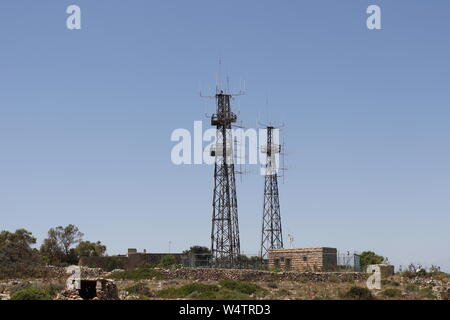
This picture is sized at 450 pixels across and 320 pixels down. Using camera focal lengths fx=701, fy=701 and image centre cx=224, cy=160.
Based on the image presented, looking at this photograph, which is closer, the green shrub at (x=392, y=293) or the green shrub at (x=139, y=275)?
the green shrub at (x=392, y=293)

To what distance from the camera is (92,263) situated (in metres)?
64.1

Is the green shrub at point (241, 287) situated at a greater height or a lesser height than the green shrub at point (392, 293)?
greater

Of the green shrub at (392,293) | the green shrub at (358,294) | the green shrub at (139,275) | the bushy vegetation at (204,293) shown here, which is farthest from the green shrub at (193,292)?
the green shrub at (139,275)

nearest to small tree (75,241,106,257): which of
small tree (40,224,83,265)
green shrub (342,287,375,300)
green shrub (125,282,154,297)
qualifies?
small tree (40,224,83,265)

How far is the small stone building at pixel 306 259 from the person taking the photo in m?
53.0

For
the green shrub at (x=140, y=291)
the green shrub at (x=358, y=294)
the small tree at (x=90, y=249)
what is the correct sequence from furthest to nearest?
the small tree at (x=90, y=249), the green shrub at (x=140, y=291), the green shrub at (x=358, y=294)

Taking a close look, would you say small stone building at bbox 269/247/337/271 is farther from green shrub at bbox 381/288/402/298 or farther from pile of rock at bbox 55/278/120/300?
pile of rock at bbox 55/278/120/300

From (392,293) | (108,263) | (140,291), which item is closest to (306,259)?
(108,263)

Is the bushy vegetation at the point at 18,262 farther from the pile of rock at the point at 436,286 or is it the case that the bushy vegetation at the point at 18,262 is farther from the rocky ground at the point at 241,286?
the pile of rock at the point at 436,286

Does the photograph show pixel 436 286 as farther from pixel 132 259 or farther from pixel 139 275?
pixel 132 259

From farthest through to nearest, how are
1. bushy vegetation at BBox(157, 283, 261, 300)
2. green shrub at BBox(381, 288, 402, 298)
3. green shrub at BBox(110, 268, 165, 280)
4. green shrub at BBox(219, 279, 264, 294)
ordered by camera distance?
1. green shrub at BBox(110, 268, 165, 280)
2. green shrub at BBox(219, 279, 264, 294)
3. green shrub at BBox(381, 288, 402, 298)
4. bushy vegetation at BBox(157, 283, 261, 300)

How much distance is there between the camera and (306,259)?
177 ft

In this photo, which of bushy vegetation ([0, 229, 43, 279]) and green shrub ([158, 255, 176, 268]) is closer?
bushy vegetation ([0, 229, 43, 279])

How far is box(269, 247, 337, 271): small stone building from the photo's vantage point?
52969mm
